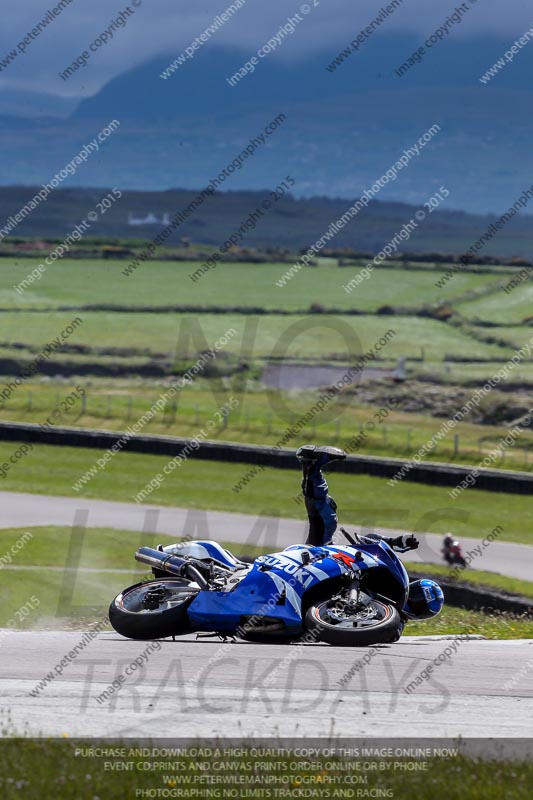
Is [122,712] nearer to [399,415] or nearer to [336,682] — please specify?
[336,682]

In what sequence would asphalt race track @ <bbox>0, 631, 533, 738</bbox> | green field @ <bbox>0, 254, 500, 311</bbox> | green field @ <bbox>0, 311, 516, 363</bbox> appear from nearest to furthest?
1. asphalt race track @ <bbox>0, 631, 533, 738</bbox>
2. green field @ <bbox>0, 311, 516, 363</bbox>
3. green field @ <bbox>0, 254, 500, 311</bbox>

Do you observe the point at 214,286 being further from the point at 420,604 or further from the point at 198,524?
the point at 420,604

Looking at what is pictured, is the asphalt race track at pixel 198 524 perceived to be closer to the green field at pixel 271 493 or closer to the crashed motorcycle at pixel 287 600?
the green field at pixel 271 493

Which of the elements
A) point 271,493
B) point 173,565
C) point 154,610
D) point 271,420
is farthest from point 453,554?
point 271,420

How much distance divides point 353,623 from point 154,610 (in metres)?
2.08

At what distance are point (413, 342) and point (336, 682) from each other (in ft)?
260

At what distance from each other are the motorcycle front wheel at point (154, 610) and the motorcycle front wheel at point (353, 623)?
4.33ft

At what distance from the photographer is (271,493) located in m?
37.8

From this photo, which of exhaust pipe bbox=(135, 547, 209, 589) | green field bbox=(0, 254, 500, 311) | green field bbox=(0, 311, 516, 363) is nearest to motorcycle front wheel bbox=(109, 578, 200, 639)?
exhaust pipe bbox=(135, 547, 209, 589)

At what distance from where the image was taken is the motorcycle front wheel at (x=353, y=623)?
11.8 metres

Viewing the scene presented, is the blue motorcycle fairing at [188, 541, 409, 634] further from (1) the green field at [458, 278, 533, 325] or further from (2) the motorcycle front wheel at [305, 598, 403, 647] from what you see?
(1) the green field at [458, 278, 533, 325]

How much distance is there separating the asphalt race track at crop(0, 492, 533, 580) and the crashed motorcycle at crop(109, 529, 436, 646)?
584 inches

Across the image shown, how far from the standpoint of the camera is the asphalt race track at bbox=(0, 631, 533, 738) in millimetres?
9406

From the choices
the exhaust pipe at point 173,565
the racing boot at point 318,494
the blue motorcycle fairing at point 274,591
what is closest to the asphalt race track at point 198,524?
the exhaust pipe at point 173,565
